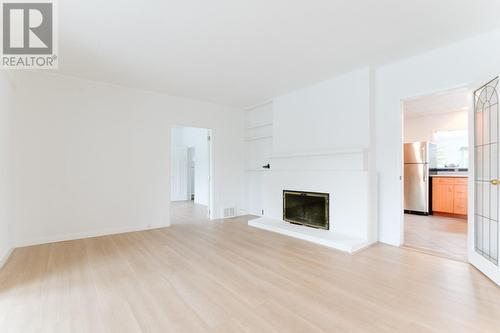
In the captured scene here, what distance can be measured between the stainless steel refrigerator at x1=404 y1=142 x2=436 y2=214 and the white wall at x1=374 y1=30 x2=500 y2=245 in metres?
3.24

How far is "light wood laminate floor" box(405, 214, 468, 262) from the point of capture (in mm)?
3365

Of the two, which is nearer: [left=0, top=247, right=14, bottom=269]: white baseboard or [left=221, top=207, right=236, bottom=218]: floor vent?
[left=0, top=247, right=14, bottom=269]: white baseboard

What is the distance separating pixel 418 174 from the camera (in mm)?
6141

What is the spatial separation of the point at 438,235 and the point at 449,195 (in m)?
2.34

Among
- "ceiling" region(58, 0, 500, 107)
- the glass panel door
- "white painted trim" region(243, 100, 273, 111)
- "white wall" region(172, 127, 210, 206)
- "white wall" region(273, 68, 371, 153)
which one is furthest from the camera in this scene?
"white wall" region(172, 127, 210, 206)

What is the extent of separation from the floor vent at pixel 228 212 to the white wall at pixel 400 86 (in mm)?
3320

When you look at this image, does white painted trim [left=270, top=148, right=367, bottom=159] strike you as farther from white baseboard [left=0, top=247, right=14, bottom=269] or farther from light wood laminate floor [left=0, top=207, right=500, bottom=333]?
white baseboard [left=0, top=247, right=14, bottom=269]

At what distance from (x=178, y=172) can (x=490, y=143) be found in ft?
27.9

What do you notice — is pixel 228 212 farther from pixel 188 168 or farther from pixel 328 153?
pixel 188 168

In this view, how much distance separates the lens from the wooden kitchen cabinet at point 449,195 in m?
5.61

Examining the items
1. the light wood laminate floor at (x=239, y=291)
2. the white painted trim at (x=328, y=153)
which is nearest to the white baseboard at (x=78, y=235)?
the light wood laminate floor at (x=239, y=291)

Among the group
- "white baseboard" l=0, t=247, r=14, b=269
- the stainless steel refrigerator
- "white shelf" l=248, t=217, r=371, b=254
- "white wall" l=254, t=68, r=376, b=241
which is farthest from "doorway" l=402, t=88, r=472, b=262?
"white baseboard" l=0, t=247, r=14, b=269

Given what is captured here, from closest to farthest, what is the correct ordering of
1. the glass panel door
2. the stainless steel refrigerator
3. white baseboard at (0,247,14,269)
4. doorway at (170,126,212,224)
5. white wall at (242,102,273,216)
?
the glass panel door → white baseboard at (0,247,14,269) → white wall at (242,102,273,216) → the stainless steel refrigerator → doorway at (170,126,212,224)

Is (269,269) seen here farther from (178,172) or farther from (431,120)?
(178,172)
